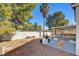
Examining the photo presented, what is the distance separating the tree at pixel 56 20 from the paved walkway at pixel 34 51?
Result: 0.48 metres

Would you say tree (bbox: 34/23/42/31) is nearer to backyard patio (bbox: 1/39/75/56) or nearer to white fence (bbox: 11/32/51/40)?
white fence (bbox: 11/32/51/40)

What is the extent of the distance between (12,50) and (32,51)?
17.3 inches

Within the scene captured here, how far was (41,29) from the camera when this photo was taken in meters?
5.46

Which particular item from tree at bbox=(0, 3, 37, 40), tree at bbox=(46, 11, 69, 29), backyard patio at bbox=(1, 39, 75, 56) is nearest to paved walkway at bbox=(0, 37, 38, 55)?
backyard patio at bbox=(1, 39, 75, 56)

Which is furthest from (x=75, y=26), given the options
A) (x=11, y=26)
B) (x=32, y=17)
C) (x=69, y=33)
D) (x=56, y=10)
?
(x=11, y=26)

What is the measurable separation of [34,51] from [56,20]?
0.84m

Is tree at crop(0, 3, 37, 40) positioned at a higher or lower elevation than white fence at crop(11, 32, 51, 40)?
higher

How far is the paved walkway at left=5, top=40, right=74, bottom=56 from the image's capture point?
5449mm

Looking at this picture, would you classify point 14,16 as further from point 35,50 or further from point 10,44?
point 35,50

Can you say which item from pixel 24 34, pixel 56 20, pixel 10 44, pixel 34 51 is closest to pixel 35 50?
pixel 34 51

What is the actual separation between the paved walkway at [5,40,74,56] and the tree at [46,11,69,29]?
0.48 m

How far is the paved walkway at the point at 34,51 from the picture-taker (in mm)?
5449

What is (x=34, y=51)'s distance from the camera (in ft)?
18.0

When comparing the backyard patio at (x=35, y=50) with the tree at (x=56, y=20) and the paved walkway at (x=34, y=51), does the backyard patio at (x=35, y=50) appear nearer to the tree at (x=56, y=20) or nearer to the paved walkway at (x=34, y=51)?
the paved walkway at (x=34, y=51)
